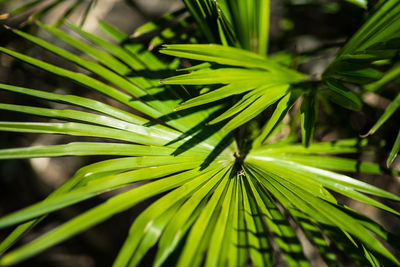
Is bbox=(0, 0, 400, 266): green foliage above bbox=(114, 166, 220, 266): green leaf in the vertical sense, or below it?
above

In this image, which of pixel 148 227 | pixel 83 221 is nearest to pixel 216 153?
pixel 148 227

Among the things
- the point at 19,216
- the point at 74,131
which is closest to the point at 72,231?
the point at 19,216

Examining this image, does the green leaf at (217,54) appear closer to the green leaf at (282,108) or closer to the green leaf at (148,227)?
the green leaf at (282,108)

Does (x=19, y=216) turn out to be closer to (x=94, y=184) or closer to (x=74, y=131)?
(x=94, y=184)

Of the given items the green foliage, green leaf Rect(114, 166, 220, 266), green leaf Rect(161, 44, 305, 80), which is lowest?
Result: green leaf Rect(114, 166, 220, 266)

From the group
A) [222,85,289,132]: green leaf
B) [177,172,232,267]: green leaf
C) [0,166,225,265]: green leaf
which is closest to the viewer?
[0,166,225,265]: green leaf

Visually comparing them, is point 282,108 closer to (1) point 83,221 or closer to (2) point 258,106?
(2) point 258,106

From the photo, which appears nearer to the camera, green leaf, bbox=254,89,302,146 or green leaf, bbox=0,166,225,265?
green leaf, bbox=0,166,225,265

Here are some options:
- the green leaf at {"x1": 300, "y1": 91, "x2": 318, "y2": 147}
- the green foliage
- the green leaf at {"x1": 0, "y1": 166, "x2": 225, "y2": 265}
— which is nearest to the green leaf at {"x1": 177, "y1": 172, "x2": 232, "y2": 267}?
the green foliage

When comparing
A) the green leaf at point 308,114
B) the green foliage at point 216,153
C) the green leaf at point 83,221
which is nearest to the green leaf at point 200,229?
the green foliage at point 216,153

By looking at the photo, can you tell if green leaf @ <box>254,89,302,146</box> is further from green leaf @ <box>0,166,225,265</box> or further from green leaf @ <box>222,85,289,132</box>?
green leaf @ <box>0,166,225,265</box>
